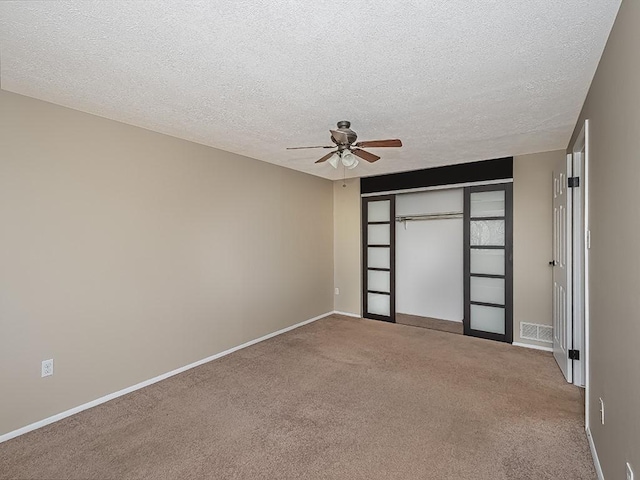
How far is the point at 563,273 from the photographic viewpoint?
3232 mm

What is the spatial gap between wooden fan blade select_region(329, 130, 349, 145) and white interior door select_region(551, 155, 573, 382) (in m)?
2.07

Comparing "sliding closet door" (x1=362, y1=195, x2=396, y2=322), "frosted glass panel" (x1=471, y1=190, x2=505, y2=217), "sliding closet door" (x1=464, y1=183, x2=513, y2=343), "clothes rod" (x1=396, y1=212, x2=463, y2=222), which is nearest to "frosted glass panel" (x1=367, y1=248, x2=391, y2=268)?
"sliding closet door" (x1=362, y1=195, x2=396, y2=322)

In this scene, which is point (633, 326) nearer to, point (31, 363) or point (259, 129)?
point (259, 129)

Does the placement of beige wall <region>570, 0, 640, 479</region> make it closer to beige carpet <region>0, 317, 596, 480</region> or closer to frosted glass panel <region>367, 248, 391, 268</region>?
beige carpet <region>0, 317, 596, 480</region>

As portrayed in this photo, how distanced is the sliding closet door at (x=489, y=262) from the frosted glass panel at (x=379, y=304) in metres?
1.24

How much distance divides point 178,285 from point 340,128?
2.25m

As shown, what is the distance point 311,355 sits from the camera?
3902mm

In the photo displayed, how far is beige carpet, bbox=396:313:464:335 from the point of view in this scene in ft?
16.3

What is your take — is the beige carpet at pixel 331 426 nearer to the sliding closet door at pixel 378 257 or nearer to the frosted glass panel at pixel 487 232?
the frosted glass panel at pixel 487 232

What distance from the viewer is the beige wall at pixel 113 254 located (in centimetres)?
241

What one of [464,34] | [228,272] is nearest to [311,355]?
[228,272]

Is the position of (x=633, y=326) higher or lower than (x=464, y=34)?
lower

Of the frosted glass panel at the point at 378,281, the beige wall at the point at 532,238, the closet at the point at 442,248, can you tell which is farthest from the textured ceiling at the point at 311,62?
the frosted glass panel at the point at 378,281

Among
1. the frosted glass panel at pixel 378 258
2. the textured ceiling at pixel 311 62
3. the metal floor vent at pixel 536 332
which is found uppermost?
the textured ceiling at pixel 311 62
